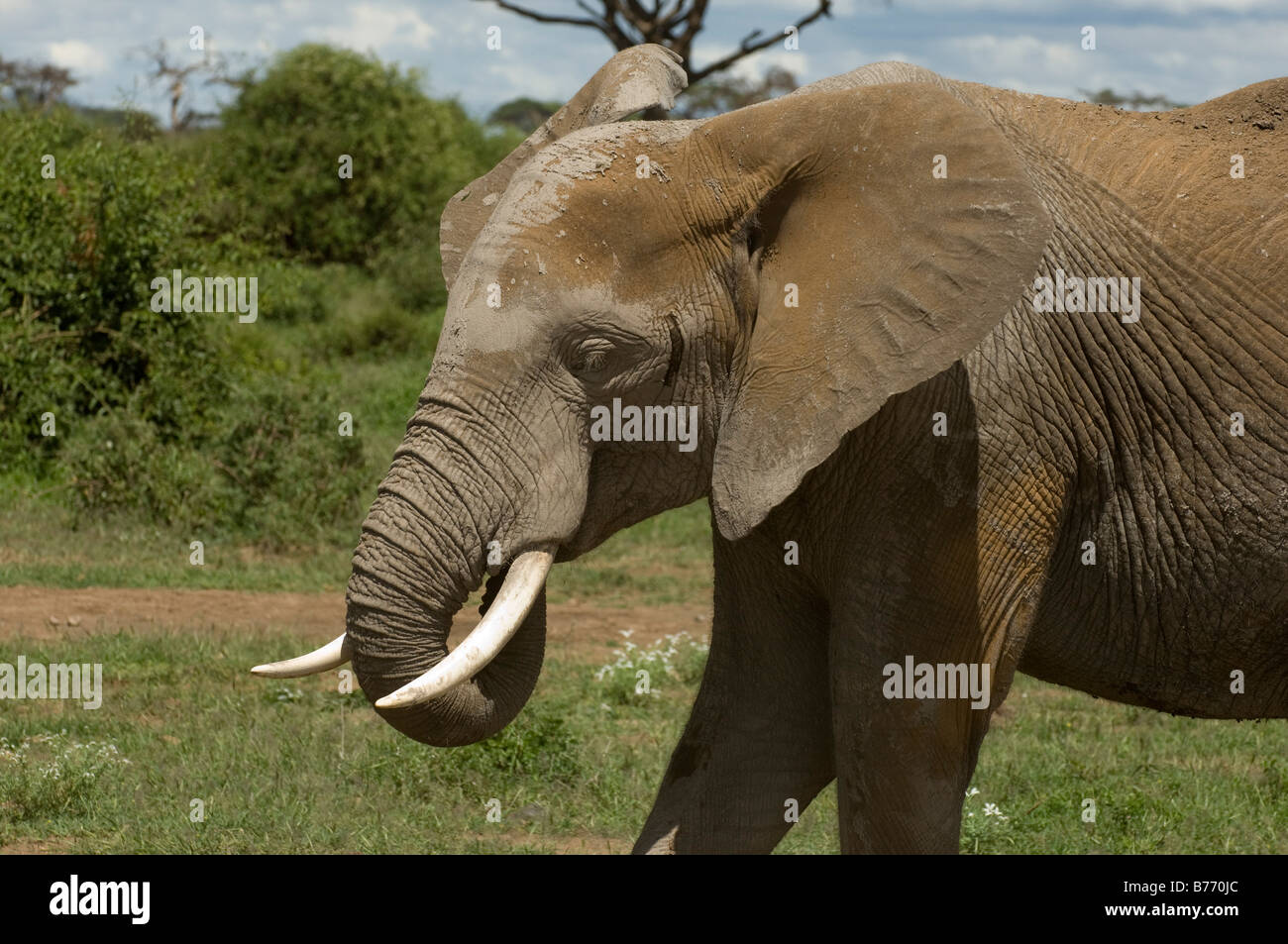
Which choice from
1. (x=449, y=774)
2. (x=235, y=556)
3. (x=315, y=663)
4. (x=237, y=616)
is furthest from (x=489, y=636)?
(x=235, y=556)

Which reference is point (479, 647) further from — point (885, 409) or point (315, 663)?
point (885, 409)

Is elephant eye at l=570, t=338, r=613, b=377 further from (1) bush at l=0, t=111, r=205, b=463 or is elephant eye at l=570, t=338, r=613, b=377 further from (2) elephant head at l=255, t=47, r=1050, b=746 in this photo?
(1) bush at l=0, t=111, r=205, b=463

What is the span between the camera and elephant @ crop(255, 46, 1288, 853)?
3605mm

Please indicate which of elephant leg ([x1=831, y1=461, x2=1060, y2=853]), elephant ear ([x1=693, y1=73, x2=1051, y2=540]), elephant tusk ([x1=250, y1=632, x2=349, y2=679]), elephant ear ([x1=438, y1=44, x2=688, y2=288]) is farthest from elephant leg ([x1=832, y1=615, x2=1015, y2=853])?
elephant ear ([x1=438, y1=44, x2=688, y2=288])

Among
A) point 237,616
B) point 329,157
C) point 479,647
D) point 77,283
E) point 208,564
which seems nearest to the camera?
point 479,647

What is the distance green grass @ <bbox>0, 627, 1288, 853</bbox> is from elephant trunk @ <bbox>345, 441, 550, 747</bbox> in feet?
7.11

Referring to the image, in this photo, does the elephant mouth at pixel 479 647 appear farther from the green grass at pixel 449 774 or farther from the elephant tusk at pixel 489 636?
the green grass at pixel 449 774

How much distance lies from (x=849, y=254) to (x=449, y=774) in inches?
132

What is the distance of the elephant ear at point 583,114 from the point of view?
4.15 metres

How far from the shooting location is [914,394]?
3.74m

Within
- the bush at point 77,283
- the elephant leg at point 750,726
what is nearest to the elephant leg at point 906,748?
the elephant leg at point 750,726

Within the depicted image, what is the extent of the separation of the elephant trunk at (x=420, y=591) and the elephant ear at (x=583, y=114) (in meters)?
0.71

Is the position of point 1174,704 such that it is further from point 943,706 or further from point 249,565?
point 249,565

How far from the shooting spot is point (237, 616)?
867 cm
